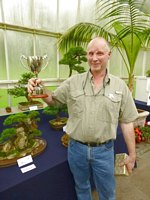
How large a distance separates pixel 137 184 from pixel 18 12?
2522mm

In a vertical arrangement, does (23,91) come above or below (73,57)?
below

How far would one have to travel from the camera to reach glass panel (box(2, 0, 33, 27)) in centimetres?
202

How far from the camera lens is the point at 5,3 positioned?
1.99 meters

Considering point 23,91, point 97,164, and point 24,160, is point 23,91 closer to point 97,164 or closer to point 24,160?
point 24,160

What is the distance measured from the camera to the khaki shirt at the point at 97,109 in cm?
95

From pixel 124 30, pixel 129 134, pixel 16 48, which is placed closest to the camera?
pixel 129 134

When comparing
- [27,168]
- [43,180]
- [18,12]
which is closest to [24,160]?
[27,168]

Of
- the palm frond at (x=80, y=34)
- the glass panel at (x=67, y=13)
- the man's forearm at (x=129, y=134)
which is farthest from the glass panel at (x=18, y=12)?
the man's forearm at (x=129, y=134)

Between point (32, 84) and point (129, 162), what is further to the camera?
point (129, 162)

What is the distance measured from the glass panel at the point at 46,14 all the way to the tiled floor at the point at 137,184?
2.25 metres

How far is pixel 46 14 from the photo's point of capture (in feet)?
7.66

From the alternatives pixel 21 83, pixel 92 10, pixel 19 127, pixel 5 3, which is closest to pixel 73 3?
pixel 92 10

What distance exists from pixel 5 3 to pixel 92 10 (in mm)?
1379

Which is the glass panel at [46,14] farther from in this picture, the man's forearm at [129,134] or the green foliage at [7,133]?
the man's forearm at [129,134]
